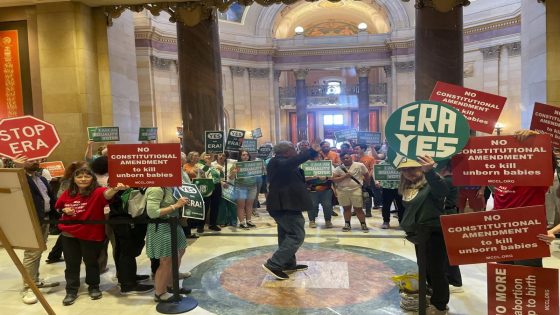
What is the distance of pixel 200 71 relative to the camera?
10648 mm

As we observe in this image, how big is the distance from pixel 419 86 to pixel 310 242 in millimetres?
4485

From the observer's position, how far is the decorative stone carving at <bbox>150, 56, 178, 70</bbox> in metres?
20.9

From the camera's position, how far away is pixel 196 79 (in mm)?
10633

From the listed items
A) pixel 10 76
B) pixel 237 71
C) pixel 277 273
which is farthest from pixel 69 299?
pixel 237 71

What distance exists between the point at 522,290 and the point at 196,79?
8812 millimetres

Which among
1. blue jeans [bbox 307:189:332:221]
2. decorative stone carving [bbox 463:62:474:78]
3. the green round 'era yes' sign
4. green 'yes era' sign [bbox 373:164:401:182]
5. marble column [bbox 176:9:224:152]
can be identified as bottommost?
blue jeans [bbox 307:189:332:221]

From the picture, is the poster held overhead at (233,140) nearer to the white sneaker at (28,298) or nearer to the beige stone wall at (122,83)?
the beige stone wall at (122,83)

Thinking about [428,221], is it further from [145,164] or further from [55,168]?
[55,168]

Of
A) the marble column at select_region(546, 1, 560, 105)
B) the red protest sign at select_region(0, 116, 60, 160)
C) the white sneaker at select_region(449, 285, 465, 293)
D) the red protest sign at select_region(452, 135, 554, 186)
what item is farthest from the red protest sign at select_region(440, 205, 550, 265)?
the marble column at select_region(546, 1, 560, 105)

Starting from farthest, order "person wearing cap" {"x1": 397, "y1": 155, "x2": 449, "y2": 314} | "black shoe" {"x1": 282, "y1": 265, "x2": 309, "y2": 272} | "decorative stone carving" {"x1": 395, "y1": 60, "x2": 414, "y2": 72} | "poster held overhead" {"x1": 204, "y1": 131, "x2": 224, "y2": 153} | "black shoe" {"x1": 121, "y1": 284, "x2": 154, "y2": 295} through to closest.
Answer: "decorative stone carving" {"x1": 395, "y1": 60, "x2": 414, "y2": 72} < "poster held overhead" {"x1": 204, "y1": 131, "x2": 224, "y2": 153} < "black shoe" {"x1": 282, "y1": 265, "x2": 309, "y2": 272} < "black shoe" {"x1": 121, "y1": 284, "x2": 154, "y2": 295} < "person wearing cap" {"x1": 397, "y1": 155, "x2": 449, "y2": 314}

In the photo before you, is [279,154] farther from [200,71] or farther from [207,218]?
[200,71]

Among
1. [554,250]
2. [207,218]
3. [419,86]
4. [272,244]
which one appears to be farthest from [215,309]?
[419,86]

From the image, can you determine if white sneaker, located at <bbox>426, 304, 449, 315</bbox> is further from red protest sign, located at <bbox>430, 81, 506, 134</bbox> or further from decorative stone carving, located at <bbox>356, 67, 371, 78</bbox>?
decorative stone carving, located at <bbox>356, 67, 371, 78</bbox>

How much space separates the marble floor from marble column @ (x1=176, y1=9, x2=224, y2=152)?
11.7 feet
